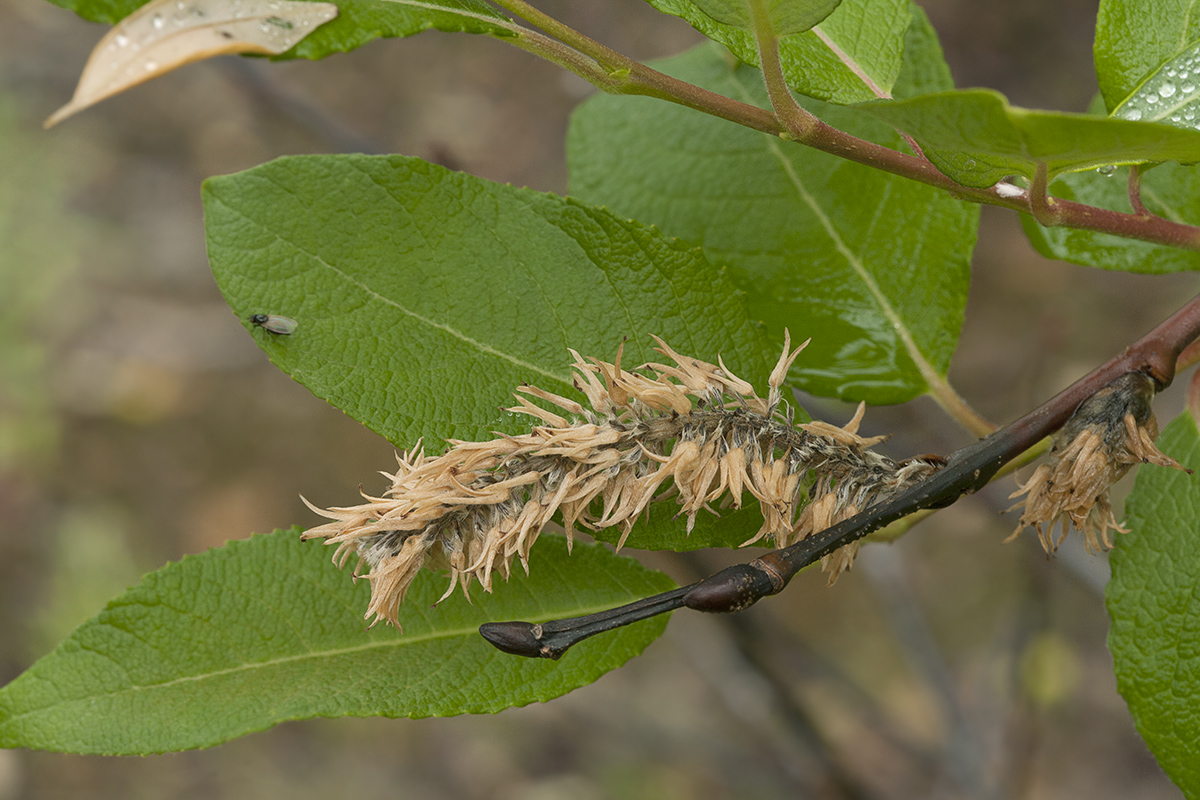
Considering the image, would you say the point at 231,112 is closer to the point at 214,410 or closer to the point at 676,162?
the point at 214,410

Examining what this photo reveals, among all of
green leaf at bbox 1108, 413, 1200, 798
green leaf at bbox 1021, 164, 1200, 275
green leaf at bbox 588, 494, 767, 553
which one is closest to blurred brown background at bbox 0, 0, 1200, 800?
green leaf at bbox 1021, 164, 1200, 275

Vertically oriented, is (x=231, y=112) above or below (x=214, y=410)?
above

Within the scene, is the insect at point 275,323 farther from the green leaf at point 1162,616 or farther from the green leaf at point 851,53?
the green leaf at point 1162,616

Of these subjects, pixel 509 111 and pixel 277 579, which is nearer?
pixel 277 579

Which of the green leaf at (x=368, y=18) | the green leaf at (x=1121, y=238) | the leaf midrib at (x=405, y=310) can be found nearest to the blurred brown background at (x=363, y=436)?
the green leaf at (x=1121, y=238)

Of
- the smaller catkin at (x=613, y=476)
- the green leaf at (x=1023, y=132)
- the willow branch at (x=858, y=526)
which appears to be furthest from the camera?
the smaller catkin at (x=613, y=476)

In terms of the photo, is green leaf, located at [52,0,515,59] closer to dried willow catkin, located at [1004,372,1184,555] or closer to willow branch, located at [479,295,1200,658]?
willow branch, located at [479,295,1200,658]

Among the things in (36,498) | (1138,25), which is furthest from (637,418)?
(36,498)
